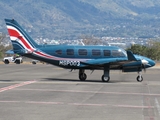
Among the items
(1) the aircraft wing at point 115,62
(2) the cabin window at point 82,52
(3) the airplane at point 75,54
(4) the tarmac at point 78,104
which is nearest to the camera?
(4) the tarmac at point 78,104

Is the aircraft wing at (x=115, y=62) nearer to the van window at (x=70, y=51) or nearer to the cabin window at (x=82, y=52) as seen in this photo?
the cabin window at (x=82, y=52)

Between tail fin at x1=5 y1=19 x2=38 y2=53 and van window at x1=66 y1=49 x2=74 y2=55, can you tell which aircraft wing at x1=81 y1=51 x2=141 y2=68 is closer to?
van window at x1=66 y1=49 x2=74 y2=55

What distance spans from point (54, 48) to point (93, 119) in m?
15.8

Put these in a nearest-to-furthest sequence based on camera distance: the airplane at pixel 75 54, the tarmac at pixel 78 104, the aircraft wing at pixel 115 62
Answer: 1. the tarmac at pixel 78 104
2. the aircraft wing at pixel 115 62
3. the airplane at pixel 75 54

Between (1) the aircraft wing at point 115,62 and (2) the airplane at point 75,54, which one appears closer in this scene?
(1) the aircraft wing at point 115,62

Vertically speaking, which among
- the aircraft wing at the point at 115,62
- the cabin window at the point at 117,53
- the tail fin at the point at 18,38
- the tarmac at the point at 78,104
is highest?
the tail fin at the point at 18,38

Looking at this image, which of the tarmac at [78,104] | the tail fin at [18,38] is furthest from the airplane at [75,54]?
the tarmac at [78,104]

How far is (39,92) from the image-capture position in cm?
2231

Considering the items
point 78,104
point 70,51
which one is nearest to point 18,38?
point 70,51

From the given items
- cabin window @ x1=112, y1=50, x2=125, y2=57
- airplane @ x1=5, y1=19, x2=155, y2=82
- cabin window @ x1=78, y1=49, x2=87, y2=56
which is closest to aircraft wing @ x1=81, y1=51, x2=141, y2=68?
airplane @ x1=5, y1=19, x2=155, y2=82

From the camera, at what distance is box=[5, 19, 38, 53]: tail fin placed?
3000 cm

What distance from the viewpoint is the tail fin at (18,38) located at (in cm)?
3000

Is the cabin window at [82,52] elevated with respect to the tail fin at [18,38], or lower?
lower

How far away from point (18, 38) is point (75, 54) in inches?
134
